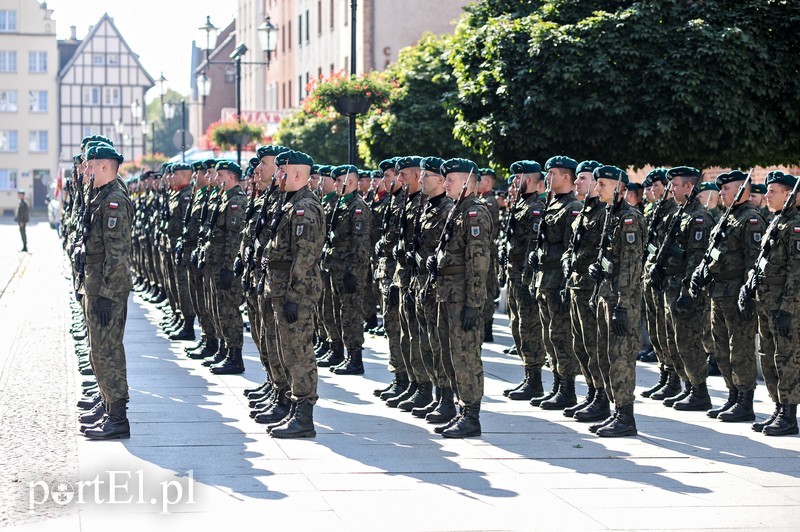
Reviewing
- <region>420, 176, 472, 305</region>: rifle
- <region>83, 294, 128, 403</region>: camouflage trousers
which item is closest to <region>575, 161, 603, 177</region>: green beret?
<region>420, 176, 472, 305</region>: rifle

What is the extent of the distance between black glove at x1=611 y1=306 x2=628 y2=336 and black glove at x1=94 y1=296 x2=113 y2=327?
405 cm

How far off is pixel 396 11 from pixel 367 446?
38.8 metres

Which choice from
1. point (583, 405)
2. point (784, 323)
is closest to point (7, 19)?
point (583, 405)

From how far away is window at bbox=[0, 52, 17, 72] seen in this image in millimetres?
94312

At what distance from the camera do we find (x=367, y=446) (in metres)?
9.94

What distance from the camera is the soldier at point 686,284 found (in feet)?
39.5

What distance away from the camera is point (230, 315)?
1410 centimetres

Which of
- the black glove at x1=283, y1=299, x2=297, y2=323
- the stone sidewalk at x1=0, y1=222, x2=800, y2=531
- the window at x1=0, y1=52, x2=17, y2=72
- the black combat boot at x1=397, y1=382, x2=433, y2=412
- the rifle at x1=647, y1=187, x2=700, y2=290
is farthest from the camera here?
the window at x1=0, y1=52, x2=17, y2=72

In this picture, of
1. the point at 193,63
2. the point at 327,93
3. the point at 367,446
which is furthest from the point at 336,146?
the point at 193,63

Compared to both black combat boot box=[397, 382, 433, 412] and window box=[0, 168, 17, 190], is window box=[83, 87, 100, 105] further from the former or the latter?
black combat boot box=[397, 382, 433, 412]

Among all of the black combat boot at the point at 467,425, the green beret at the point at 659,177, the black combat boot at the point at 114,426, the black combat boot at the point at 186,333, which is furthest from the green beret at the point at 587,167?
the black combat boot at the point at 186,333

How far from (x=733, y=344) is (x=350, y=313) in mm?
4498

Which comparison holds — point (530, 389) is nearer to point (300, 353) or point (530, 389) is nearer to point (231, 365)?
point (300, 353)

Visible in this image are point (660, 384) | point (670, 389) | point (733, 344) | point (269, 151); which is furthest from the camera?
point (660, 384)
